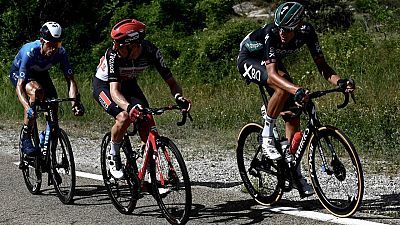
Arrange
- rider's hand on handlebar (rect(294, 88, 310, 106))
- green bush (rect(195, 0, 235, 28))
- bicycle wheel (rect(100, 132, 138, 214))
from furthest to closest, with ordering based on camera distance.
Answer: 1. green bush (rect(195, 0, 235, 28))
2. bicycle wheel (rect(100, 132, 138, 214))
3. rider's hand on handlebar (rect(294, 88, 310, 106))

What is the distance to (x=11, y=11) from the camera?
2508 centimetres

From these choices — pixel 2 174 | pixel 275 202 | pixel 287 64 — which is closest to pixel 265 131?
pixel 275 202

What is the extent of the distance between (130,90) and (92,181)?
6.29ft

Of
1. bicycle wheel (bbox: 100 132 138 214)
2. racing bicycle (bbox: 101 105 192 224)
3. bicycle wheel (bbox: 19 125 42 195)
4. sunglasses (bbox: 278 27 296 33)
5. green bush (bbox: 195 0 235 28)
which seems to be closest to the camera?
racing bicycle (bbox: 101 105 192 224)

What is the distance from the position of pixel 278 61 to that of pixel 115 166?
183 cm

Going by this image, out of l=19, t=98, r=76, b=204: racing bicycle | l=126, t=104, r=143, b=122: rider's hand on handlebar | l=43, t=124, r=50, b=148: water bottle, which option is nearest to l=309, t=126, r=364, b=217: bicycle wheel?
l=126, t=104, r=143, b=122: rider's hand on handlebar

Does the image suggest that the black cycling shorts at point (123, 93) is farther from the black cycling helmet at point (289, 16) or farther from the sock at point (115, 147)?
the black cycling helmet at point (289, 16)

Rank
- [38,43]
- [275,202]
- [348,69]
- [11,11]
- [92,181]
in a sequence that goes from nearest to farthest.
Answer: [275,202] < [38,43] < [92,181] < [348,69] < [11,11]

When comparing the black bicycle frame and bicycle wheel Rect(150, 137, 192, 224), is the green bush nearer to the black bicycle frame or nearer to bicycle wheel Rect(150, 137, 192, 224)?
the black bicycle frame

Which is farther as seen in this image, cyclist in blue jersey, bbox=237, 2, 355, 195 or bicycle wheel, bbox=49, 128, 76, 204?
bicycle wheel, bbox=49, 128, 76, 204

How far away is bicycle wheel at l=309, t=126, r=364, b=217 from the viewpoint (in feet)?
19.4

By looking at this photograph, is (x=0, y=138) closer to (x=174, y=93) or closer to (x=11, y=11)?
(x=174, y=93)

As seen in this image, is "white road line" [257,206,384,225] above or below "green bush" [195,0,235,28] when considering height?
below

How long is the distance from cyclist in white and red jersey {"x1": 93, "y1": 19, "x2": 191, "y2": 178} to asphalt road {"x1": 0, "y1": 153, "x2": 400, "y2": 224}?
0.48 m
